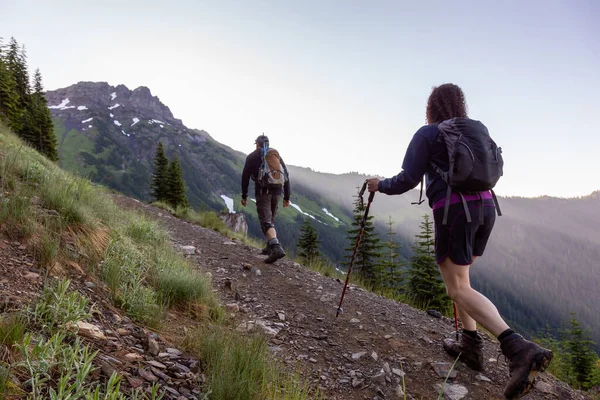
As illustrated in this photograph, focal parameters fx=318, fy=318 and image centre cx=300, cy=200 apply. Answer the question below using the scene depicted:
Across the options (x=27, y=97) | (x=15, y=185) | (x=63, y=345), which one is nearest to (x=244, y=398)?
(x=63, y=345)

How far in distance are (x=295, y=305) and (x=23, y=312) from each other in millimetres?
3753

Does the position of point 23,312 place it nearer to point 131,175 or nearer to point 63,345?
point 63,345

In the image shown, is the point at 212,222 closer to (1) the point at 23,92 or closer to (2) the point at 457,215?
(2) the point at 457,215

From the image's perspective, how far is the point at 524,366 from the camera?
2.67m

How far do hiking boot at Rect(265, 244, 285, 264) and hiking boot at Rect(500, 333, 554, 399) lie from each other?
510 cm

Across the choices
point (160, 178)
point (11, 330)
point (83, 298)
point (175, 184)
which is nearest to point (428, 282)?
point (83, 298)

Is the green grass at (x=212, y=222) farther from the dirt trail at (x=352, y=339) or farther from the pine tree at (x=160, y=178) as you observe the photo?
the pine tree at (x=160, y=178)

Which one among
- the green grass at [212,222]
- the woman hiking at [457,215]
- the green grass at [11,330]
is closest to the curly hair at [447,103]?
the woman hiking at [457,215]

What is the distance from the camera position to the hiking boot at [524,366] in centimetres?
264

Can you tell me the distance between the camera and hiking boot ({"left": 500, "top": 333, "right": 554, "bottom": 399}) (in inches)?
104

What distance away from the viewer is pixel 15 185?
396cm

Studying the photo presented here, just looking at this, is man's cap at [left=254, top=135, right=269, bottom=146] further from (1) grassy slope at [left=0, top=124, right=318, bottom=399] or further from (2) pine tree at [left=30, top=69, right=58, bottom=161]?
(2) pine tree at [left=30, top=69, right=58, bottom=161]

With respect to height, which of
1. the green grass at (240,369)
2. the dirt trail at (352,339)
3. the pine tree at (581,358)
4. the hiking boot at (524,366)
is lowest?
the pine tree at (581,358)

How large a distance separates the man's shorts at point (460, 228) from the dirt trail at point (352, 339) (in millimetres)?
1360
